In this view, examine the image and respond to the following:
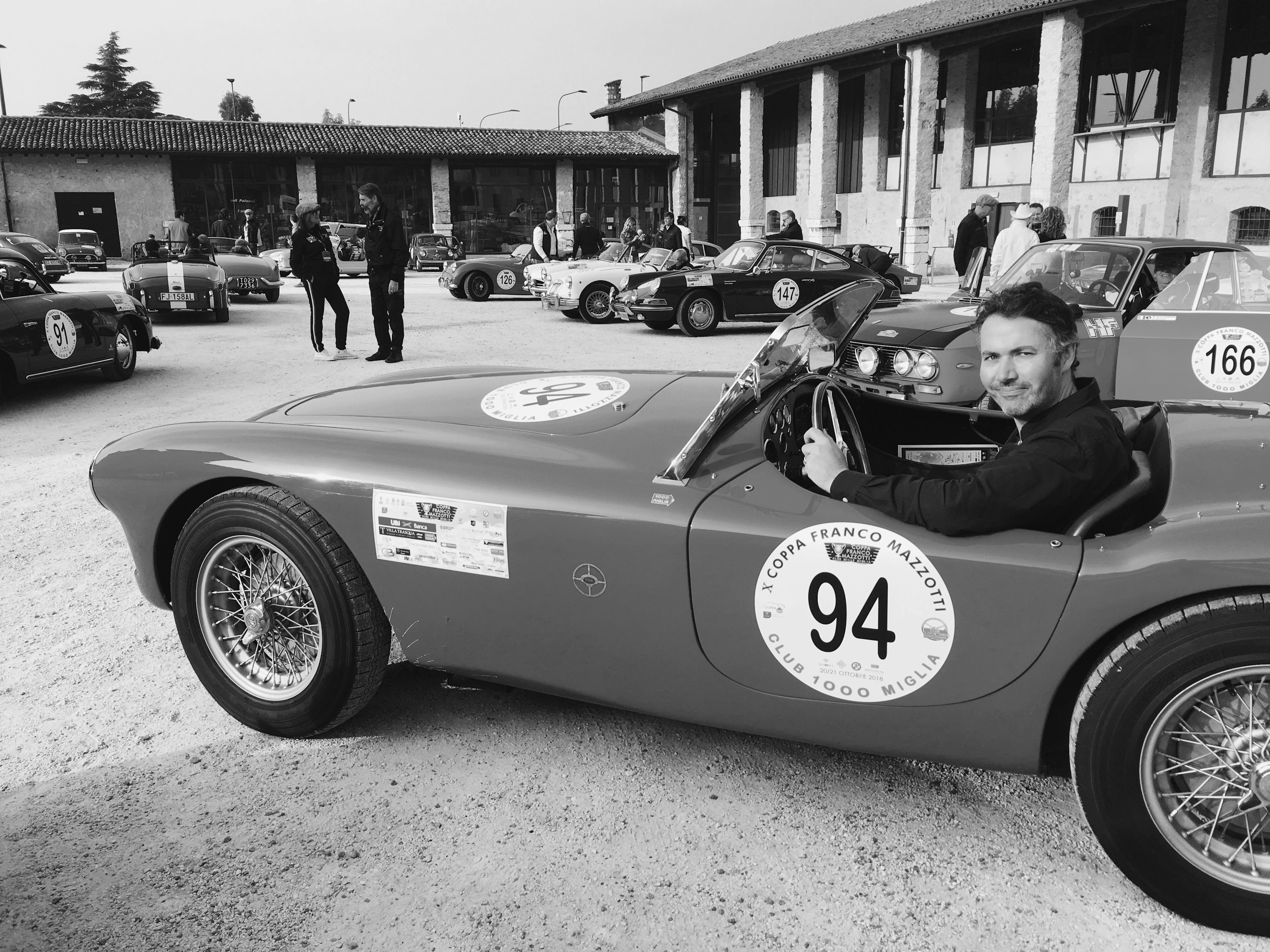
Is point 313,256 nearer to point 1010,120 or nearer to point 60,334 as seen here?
point 60,334

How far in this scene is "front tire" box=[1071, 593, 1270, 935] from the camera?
1.89 m

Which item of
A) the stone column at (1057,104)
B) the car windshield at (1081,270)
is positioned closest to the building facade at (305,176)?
the stone column at (1057,104)

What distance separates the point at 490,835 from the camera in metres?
2.39

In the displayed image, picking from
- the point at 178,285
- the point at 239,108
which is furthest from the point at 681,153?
the point at 239,108

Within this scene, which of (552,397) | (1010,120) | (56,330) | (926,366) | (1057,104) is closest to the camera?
(552,397)

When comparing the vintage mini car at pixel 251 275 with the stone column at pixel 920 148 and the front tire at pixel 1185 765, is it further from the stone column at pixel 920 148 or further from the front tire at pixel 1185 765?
the stone column at pixel 920 148

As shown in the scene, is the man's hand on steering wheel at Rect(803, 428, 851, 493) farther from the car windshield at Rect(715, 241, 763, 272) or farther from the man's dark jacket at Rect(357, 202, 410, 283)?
the car windshield at Rect(715, 241, 763, 272)

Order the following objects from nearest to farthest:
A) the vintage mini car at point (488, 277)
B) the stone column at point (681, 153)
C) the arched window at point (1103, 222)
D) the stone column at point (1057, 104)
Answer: the vintage mini car at point (488, 277) → the stone column at point (1057, 104) → the arched window at point (1103, 222) → the stone column at point (681, 153)

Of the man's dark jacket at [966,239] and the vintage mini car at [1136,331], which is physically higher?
the man's dark jacket at [966,239]

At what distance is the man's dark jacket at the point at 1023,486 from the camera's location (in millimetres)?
2053

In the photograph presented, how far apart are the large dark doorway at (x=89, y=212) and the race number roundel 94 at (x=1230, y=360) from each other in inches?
1592

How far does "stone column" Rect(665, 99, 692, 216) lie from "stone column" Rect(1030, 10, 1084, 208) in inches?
743

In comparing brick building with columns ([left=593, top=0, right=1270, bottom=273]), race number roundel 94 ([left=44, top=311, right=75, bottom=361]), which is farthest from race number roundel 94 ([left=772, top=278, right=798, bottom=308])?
race number roundel 94 ([left=44, top=311, right=75, bottom=361])

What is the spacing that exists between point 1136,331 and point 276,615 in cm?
542
